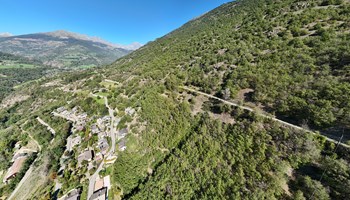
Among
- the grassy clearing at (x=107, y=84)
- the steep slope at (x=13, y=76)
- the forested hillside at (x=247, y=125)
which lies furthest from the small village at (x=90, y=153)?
the steep slope at (x=13, y=76)

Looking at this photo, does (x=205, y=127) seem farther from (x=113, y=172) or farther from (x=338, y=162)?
(x=113, y=172)

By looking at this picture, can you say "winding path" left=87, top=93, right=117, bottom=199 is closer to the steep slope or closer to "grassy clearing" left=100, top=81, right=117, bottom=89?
"grassy clearing" left=100, top=81, right=117, bottom=89

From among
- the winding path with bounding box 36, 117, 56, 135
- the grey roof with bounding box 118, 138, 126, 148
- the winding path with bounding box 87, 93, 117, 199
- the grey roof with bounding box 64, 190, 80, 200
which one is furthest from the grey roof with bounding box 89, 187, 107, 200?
the winding path with bounding box 36, 117, 56, 135

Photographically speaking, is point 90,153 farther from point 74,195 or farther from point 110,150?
point 74,195

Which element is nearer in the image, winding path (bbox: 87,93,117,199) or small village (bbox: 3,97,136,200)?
winding path (bbox: 87,93,117,199)

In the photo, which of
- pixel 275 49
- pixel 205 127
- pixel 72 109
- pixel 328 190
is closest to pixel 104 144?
pixel 205 127

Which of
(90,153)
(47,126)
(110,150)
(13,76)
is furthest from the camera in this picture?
(13,76)

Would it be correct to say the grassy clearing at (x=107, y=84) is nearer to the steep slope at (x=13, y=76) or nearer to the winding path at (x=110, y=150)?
the winding path at (x=110, y=150)

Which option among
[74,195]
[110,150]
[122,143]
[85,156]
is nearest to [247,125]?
[122,143]
